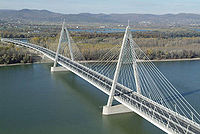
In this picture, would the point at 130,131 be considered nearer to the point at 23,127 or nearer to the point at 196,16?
the point at 23,127

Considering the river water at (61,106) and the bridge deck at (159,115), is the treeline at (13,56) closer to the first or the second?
the river water at (61,106)

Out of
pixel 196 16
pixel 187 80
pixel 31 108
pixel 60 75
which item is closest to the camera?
pixel 31 108

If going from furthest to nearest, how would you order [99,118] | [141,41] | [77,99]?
[141,41], [77,99], [99,118]

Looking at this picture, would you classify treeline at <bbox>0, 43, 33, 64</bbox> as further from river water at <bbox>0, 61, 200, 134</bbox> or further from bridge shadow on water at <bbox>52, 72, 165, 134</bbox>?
bridge shadow on water at <bbox>52, 72, 165, 134</bbox>

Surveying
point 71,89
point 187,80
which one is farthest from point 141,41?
point 71,89

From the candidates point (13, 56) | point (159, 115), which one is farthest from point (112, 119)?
point (13, 56)

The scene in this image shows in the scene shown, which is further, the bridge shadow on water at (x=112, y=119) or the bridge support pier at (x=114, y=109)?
the bridge support pier at (x=114, y=109)

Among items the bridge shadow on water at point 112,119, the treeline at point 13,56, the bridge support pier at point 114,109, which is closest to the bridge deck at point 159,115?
the bridge support pier at point 114,109

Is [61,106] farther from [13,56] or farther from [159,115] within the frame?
[13,56]

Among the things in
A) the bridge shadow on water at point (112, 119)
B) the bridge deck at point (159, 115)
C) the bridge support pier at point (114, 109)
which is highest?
the bridge deck at point (159, 115)
